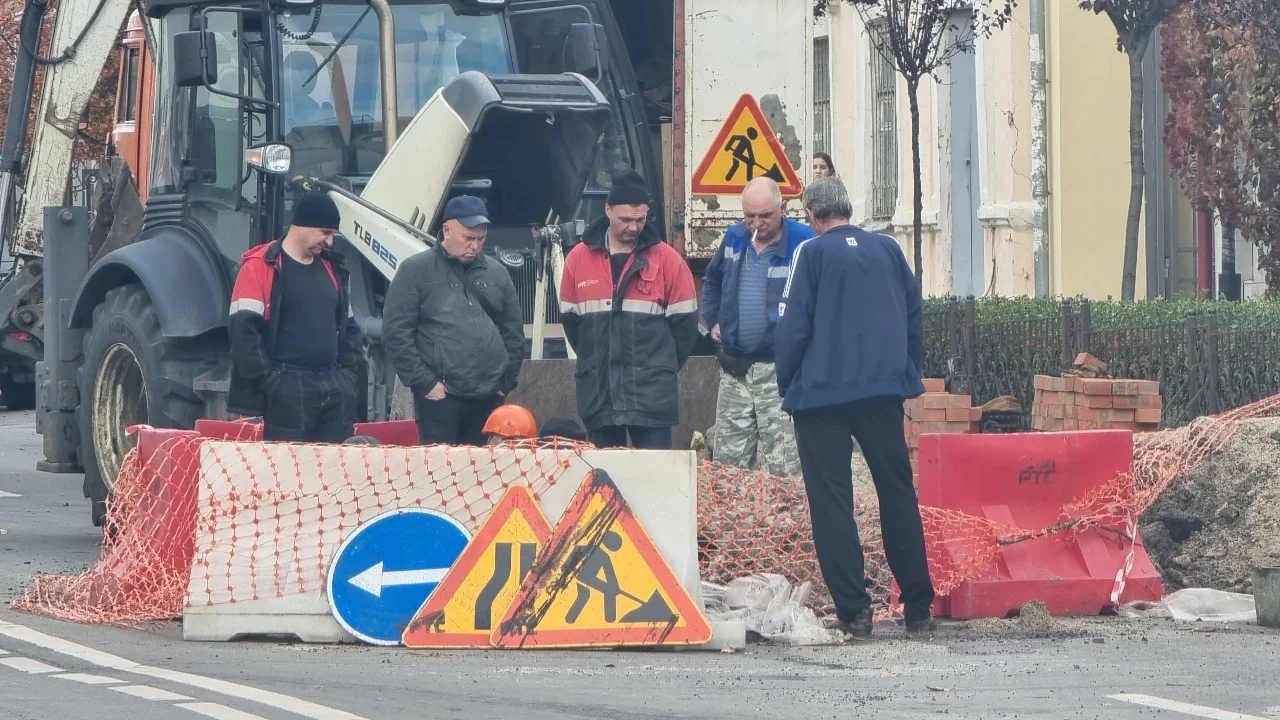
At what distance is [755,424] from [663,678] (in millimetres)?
3277

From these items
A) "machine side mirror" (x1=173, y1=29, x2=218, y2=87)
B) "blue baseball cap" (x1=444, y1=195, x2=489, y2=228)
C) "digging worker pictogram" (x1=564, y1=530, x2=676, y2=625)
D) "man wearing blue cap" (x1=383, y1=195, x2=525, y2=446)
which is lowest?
"digging worker pictogram" (x1=564, y1=530, x2=676, y2=625)

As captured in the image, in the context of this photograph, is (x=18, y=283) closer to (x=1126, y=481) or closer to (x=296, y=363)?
(x=296, y=363)

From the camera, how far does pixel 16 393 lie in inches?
1013

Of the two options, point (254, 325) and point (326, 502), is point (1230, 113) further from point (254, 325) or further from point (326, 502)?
point (326, 502)

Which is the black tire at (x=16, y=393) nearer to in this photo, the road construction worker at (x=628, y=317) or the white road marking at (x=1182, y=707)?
the road construction worker at (x=628, y=317)

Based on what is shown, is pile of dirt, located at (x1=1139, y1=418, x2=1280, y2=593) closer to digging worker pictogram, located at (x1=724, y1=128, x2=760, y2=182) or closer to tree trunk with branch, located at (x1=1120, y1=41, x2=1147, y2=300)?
digging worker pictogram, located at (x1=724, y1=128, x2=760, y2=182)

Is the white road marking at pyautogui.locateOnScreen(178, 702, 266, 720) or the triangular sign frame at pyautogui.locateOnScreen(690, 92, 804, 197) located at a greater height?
the triangular sign frame at pyautogui.locateOnScreen(690, 92, 804, 197)

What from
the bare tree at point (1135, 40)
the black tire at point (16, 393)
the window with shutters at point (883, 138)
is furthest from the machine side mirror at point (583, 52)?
the window with shutters at point (883, 138)

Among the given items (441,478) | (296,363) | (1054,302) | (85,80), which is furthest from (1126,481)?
(85,80)

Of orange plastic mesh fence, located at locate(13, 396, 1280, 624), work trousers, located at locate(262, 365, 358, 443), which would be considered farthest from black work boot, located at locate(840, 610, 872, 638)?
work trousers, located at locate(262, 365, 358, 443)

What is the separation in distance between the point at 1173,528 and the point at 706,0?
3.69 metres

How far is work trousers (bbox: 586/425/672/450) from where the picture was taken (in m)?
10.4

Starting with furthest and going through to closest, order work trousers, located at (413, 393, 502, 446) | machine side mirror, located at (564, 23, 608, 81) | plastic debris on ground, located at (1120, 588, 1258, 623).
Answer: machine side mirror, located at (564, 23, 608, 81) → work trousers, located at (413, 393, 502, 446) → plastic debris on ground, located at (1120, 588, 1258, 623)

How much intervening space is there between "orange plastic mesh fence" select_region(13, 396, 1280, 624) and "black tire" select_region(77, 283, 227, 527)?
1.96m
